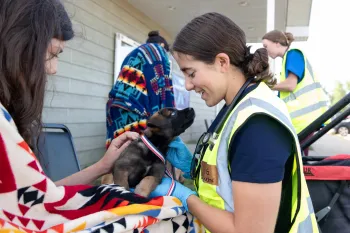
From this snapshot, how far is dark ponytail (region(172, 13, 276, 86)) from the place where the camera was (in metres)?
1.53

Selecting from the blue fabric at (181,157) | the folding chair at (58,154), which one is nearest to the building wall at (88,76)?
the folding chair at (58,154)

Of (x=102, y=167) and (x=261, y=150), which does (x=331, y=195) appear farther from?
(x=102, y=167)

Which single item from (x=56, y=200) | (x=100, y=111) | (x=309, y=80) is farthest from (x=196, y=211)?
(x=100, y=111)

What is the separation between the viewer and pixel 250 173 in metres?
1.29

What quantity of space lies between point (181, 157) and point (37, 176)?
1.32m

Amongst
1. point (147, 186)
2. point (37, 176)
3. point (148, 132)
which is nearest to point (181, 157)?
point (147, 186)

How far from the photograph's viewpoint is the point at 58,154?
293cm

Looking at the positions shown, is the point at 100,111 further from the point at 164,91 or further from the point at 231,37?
the point at 231,37

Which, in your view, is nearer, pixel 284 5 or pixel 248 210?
pixel 248 210

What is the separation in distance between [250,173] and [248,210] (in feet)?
0.48

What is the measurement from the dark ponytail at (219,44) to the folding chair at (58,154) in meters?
1.62

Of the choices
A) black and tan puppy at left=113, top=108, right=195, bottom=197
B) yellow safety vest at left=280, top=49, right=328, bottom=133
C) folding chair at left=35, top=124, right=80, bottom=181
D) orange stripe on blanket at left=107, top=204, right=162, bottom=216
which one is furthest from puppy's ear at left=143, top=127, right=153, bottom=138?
orange stripe on blanket at left=107, top=204, right=162, bottom=216

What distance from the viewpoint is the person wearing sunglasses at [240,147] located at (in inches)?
50.9

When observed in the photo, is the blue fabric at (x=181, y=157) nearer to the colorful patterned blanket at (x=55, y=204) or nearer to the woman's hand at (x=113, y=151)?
the woman's hand at (x=113, y=151)
